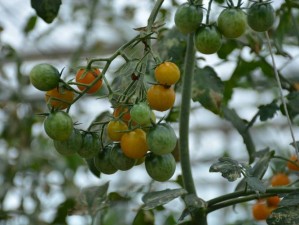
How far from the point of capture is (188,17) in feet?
3.22

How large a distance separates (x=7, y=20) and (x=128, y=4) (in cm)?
140

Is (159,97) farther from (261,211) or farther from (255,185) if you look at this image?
(261,211)

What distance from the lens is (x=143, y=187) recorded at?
1.45 m

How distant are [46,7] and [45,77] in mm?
242

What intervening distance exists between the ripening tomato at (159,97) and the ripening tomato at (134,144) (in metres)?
0.04

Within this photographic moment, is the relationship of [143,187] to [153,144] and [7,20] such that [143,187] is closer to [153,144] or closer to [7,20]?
[153,144]

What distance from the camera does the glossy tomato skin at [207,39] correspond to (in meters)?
0.97

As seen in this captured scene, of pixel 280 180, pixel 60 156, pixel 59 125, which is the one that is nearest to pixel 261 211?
pixel 280 180

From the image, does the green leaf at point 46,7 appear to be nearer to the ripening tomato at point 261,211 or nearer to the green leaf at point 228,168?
the green leaf at point 228,168

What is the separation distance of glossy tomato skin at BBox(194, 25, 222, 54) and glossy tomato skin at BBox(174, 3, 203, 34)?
1cm

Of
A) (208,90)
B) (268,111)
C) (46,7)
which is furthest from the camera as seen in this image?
(268,111)

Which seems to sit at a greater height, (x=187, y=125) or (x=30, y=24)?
(x=30, y=24)

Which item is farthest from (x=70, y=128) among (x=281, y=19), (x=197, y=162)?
(x=197, y=162)

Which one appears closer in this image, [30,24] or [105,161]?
[105,161]
